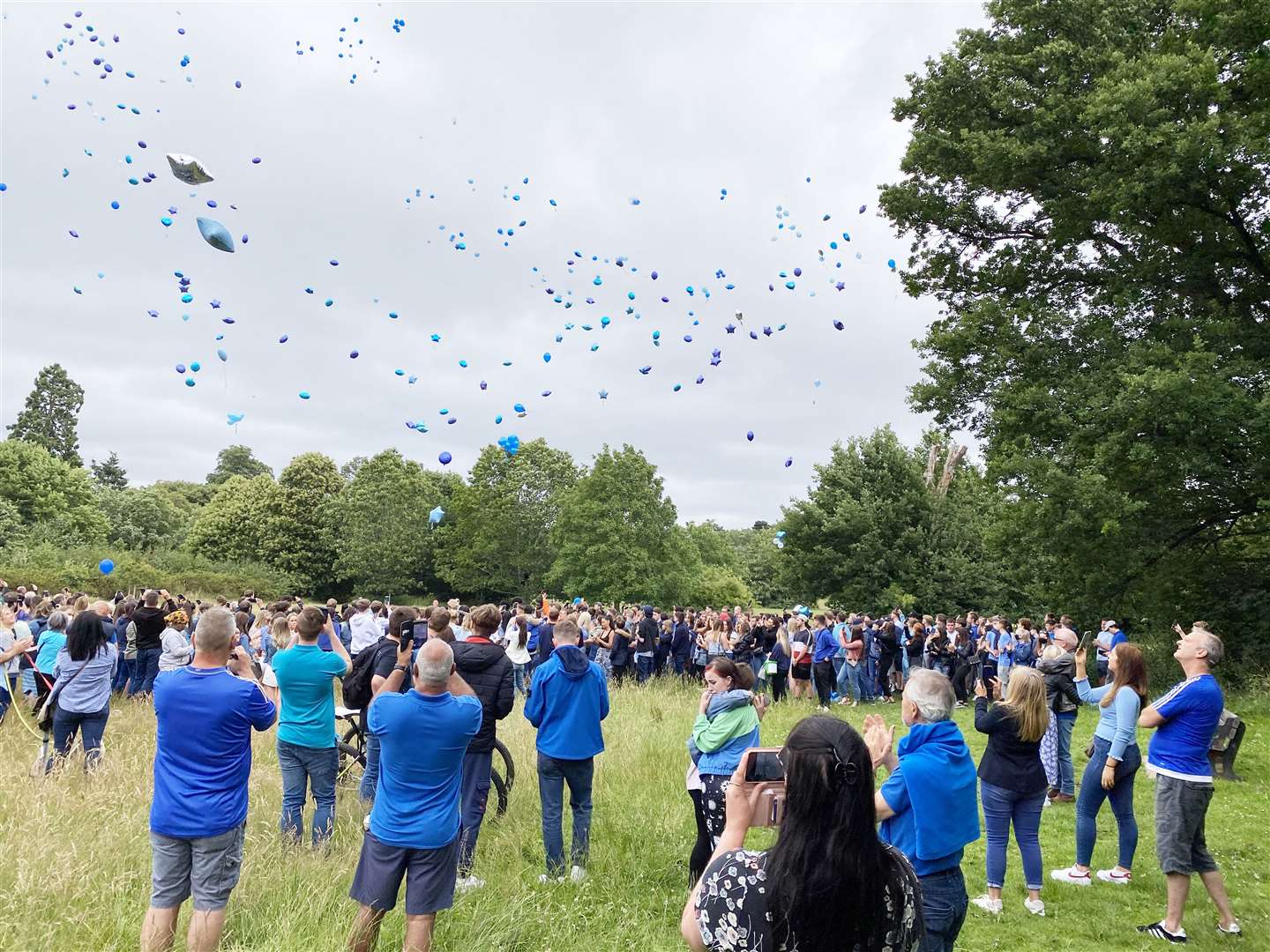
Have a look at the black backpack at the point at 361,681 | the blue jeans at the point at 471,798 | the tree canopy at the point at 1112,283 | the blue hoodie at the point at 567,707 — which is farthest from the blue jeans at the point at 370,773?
the tree canopy at the point at 1112,283

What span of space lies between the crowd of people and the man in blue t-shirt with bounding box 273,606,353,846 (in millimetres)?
17

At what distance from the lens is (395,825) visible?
404 centimetres

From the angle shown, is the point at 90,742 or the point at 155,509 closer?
the point at 90,742

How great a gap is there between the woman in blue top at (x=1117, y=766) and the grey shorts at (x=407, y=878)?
187 inches

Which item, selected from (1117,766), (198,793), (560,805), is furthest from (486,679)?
(1117,766)

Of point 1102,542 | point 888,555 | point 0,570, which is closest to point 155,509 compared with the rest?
point 0,570

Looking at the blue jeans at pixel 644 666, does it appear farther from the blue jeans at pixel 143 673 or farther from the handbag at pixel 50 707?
the handbag at pixel 50 707

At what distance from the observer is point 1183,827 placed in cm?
510

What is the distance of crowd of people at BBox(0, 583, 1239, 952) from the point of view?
2.14m

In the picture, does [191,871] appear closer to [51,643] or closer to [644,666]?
[51,643]

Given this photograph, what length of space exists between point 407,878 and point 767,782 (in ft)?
8.54

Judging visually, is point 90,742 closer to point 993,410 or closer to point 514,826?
point 514,826

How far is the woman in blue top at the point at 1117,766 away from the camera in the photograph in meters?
5.82

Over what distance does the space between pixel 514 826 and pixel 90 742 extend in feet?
13.9
